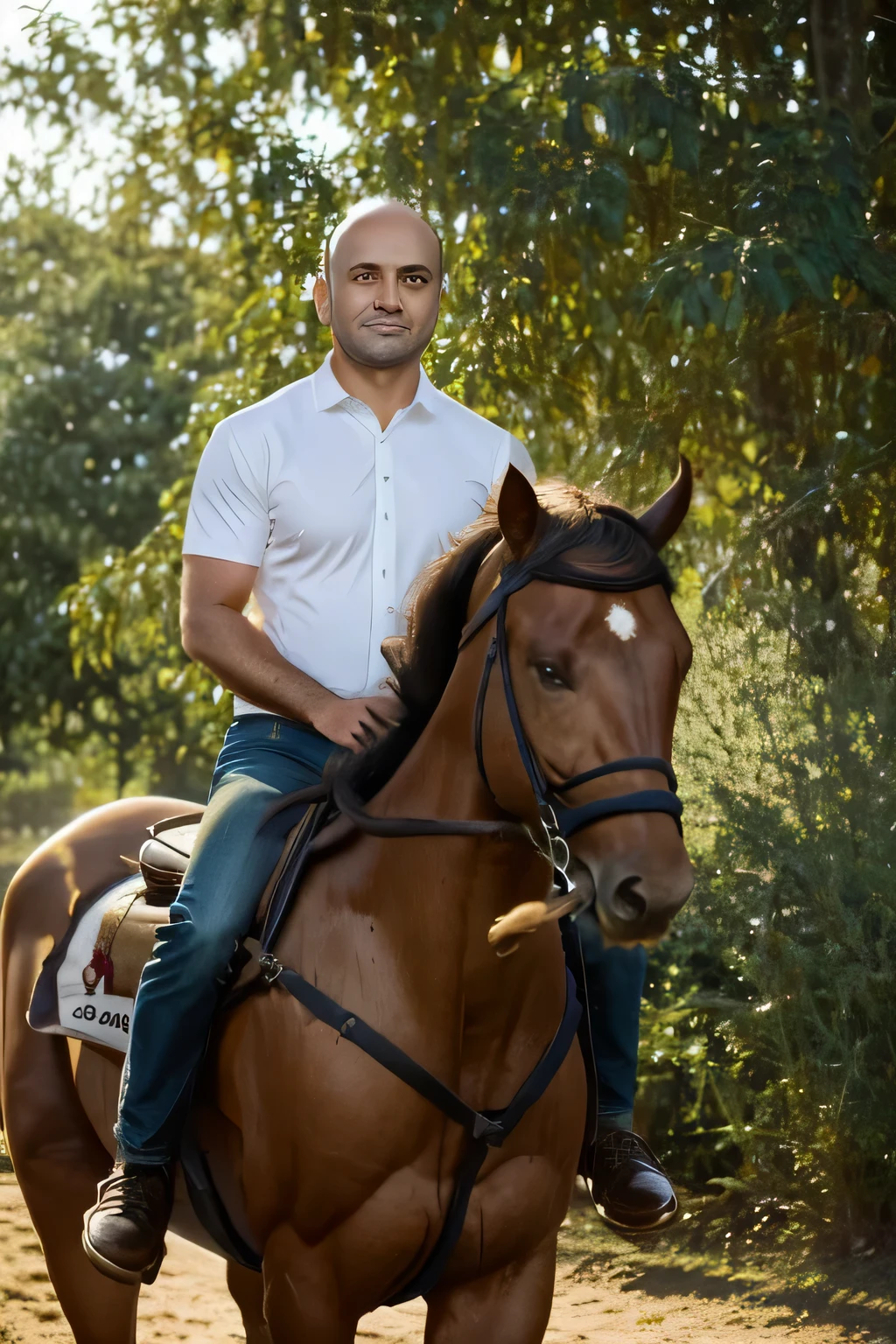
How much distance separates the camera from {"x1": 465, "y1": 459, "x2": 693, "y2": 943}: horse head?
6.92 feet

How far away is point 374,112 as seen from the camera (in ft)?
25.4

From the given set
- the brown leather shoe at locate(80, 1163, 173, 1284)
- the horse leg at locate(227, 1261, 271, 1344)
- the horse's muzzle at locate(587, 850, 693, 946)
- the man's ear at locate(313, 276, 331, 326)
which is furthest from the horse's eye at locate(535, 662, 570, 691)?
the horse leg at locate(227, 1261, 271, 1344)

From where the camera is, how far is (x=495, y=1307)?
9.04ft

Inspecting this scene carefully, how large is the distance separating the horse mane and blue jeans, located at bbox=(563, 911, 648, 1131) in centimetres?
59

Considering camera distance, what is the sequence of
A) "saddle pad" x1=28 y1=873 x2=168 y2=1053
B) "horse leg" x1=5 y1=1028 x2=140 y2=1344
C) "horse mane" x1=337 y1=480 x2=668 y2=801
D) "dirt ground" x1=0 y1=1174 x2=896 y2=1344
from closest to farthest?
1. "horse mane" x1=337 y1=480 x2=668 y2=801
2. "saddle pad" x1=28 y1=873 x2=168 y2=1053
3. "horse leg" x1=5 y1=1028 x2=140 y2=1344
4. "dirt ground" x1=0 y1=1174 x2=896 y2=1344

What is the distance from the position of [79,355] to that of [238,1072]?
23.3 meters

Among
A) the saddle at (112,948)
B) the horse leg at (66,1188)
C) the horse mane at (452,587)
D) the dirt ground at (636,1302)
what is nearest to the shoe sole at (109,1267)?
the saddle at (112,948)

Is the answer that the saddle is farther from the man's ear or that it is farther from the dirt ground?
the dirt ground

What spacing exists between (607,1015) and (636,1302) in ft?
11.7

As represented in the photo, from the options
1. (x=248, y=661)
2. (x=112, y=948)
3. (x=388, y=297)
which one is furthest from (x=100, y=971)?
(x=388, y=297)

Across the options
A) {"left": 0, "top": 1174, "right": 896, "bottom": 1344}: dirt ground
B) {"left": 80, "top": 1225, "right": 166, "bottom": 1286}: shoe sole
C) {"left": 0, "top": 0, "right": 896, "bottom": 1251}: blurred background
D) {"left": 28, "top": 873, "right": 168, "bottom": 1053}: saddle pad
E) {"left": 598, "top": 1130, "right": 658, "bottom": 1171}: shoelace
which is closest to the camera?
{"left": 80, "top": 1225, "right": 166, "bottom": 1286}: shoe sole

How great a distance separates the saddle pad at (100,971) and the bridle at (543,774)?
1234 millimetres

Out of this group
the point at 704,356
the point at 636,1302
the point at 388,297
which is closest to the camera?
the point at 388,297

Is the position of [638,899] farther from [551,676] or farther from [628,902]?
[551,676]
